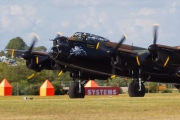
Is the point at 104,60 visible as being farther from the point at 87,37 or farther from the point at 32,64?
the point at 32,64

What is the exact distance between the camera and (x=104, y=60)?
167ft

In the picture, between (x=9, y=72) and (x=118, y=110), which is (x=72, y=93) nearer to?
(x=118, y=110)

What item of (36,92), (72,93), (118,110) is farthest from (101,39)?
(36,92)

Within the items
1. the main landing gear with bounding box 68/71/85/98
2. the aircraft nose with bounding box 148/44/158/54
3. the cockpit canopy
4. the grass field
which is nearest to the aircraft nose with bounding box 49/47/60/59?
the cockpit canopy

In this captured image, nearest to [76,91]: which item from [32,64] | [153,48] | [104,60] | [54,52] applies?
[104,60]

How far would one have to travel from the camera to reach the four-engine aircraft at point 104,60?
49062 millimetres

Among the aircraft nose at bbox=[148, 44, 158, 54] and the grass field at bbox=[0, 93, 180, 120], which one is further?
the aircraft nose at bbox=[148, 44, 158, 54]

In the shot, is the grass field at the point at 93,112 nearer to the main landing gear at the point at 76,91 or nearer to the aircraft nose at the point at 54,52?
the aircraft nose at the point at 54,52

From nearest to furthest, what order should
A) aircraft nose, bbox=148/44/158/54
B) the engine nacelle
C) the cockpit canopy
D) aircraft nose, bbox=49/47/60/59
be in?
aircraft nose, bbox=148/44/158/54, aircraft nose, bbox=49/47/60/59, the cockpit canopy, the engine nacelle

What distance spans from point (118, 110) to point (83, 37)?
18.9 m

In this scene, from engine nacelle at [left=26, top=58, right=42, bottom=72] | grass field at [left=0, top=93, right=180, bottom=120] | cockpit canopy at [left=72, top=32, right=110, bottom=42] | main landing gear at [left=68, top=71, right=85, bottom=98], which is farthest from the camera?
engine nacelle at [left=26, top=58, right=42, bottom=72]

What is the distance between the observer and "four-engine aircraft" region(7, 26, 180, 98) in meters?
49.1

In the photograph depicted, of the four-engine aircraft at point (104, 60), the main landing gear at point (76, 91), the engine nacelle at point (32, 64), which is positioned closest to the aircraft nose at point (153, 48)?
the four-engine aircraft at point (104, 60)

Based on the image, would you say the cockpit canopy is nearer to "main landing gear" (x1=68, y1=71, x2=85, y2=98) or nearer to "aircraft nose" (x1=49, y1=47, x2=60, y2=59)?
"aircraft nose" (x1=49, y1=47, x2=60, y2=59)
